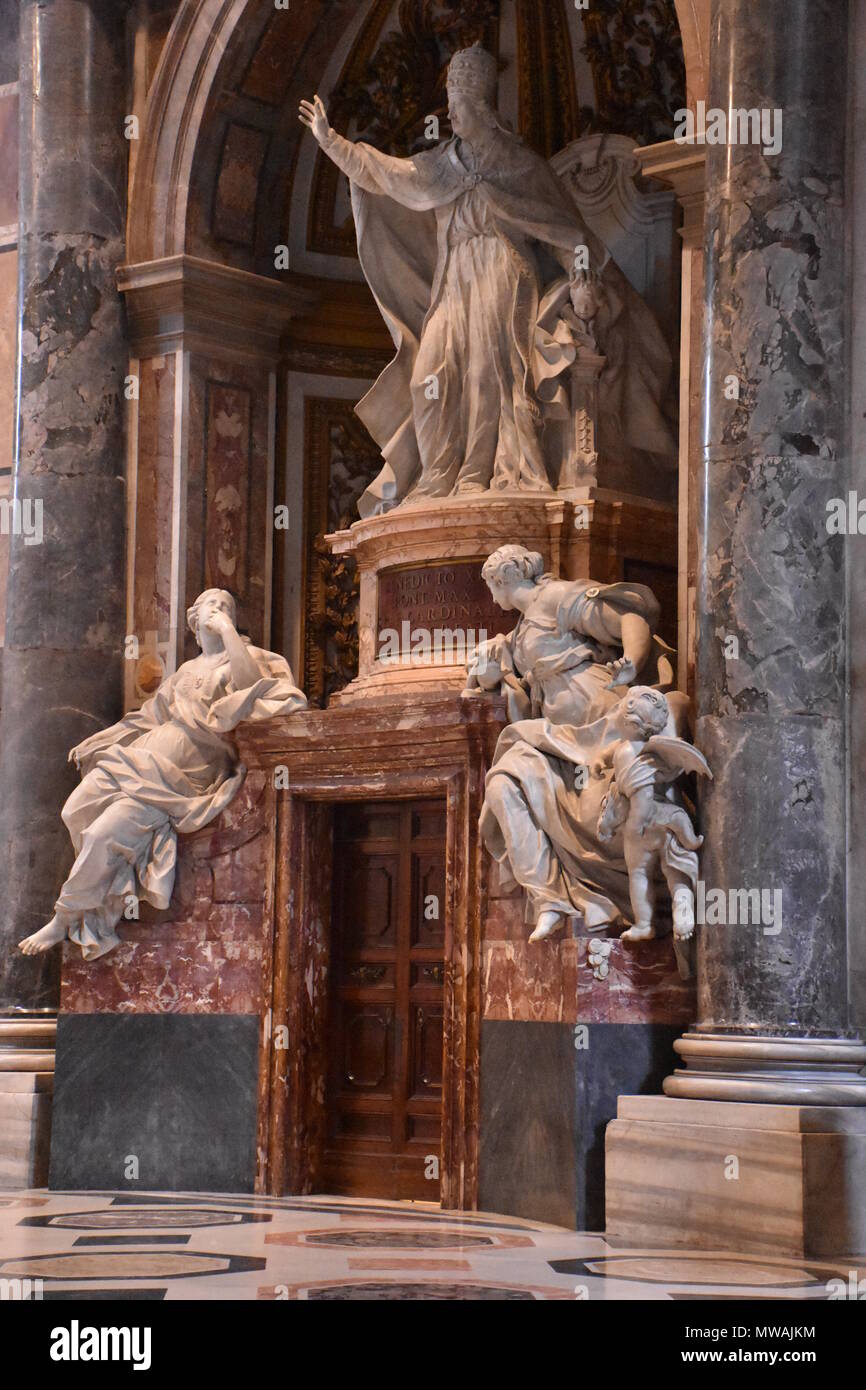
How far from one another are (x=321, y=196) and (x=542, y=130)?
4.16ft

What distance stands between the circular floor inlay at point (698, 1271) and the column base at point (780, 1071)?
25.4 inches

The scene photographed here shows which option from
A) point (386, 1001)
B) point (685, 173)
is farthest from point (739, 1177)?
point (685, 173)

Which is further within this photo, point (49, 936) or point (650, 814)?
point (49, 936)

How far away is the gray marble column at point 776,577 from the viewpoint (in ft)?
28.6

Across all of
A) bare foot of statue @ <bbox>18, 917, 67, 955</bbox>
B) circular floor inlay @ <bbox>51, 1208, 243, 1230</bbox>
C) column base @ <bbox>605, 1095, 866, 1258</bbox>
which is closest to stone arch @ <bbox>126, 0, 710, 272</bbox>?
bare foot of statue @ <bbox>18, 917, 67, 955</bbox>

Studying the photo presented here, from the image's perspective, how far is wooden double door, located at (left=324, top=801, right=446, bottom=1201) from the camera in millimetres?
10508

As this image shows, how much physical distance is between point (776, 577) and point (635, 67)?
4.06 m

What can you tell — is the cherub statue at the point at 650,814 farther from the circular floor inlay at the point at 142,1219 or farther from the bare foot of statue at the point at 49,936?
the bare foot of statue at the point at 49,936

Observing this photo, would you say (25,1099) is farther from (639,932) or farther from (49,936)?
(639,932)

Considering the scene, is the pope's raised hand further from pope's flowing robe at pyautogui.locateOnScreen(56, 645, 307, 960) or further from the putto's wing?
Result: the putto's wing

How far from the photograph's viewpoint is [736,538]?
8.94m

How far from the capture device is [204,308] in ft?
39.8

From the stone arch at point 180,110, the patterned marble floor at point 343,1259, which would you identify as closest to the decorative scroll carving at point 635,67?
the stone arch at point 180,110

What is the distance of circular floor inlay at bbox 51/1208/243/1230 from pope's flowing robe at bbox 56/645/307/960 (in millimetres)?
1591
